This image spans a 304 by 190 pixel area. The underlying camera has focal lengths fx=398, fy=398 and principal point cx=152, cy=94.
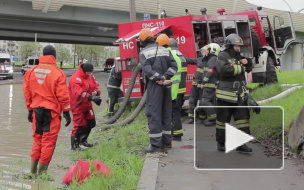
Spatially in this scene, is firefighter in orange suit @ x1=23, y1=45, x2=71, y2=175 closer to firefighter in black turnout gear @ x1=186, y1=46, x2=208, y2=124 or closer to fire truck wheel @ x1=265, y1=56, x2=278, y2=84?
firefighter in black turnout gear @ x1=186, y1=46, x2=208, y2=124

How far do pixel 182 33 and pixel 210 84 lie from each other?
5.72 feet

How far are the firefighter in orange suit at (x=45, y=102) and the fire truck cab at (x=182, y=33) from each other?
395 cm

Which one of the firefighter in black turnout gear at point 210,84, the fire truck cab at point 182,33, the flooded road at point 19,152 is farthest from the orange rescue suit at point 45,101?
the fire truck cab at point 182,33

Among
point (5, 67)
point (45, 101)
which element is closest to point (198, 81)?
point (45, 101)

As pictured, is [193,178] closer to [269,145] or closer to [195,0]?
[269,145]

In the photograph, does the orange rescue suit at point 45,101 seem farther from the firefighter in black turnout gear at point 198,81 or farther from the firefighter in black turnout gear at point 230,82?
the firefighter in black turnout gear at point 198,81

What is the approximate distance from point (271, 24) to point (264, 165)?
9931 millimetres

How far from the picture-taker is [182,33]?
9.46m

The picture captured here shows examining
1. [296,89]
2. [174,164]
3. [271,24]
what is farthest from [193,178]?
[271,24]

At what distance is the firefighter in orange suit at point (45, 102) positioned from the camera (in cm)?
527

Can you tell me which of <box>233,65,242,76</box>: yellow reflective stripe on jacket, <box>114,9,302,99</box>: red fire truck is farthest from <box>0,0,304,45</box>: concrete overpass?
<box>233,65,242,76</box>: yellow reflective stripe on jacket
